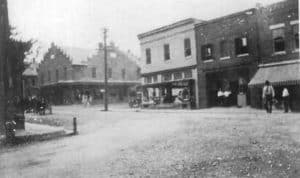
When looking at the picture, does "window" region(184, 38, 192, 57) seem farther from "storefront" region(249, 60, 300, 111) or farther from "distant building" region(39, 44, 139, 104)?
"distant building" region(39, 44, 139, 104)

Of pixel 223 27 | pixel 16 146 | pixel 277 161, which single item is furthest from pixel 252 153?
pixel 223 27

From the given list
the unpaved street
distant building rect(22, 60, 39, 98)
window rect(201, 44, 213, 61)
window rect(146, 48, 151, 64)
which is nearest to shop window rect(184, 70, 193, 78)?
window rect(201, 44, 213, 61)

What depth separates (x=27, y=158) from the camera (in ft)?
33.9

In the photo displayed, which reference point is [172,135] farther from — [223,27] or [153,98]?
[153,98]

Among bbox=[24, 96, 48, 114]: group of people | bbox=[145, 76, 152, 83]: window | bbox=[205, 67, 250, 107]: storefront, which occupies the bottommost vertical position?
bbox=[24, 96, 48, 114]: group of people

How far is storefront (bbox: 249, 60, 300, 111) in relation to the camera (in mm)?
20659

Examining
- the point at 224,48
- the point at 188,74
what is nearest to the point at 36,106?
the point at 188,74

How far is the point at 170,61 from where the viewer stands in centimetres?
3102

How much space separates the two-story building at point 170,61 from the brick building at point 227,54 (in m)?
0.87

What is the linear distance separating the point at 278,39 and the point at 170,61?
422 inches

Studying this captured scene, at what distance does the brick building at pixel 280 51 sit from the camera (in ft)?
69.2

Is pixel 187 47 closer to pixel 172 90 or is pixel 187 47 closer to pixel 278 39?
pixel 172 90

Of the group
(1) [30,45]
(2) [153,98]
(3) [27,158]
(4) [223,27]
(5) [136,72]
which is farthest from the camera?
(5) [136,72]

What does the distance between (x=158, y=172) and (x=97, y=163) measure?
74.9 inches
